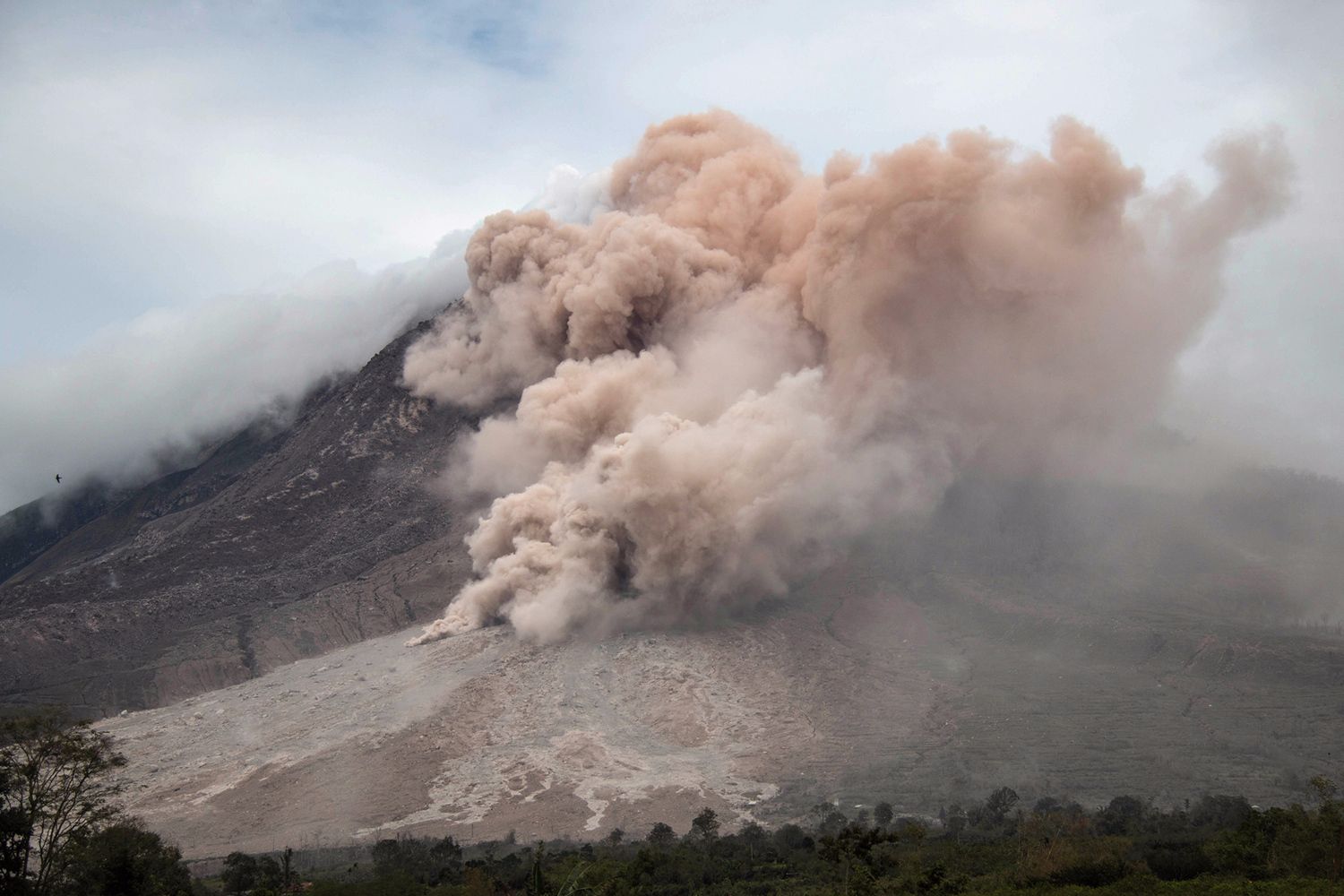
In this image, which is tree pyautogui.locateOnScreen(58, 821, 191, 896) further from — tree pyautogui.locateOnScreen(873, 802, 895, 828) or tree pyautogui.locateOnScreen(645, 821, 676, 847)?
tree pyautogui.locateOnScreen(873, 802, 895, 828)

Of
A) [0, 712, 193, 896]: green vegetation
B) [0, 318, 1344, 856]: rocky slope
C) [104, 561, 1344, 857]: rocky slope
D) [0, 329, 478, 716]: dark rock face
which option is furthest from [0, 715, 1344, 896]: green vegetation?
[0, 329, 478, 716]: dark rock face

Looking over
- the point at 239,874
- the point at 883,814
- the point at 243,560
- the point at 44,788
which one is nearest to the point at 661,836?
the point at 883,814

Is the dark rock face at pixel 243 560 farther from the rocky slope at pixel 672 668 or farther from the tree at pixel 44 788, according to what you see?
the tree at pixel 44 788

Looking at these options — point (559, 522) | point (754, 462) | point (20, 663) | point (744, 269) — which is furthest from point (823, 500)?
point (20, 663)

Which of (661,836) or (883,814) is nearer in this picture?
(661,836)

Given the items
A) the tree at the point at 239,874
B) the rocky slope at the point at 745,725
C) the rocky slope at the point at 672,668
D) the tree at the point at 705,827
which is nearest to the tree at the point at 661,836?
the tree at the point at 705,827

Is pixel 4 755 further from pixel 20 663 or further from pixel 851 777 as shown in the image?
pixel 20 663

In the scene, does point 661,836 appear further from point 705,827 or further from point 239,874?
point 239,874
